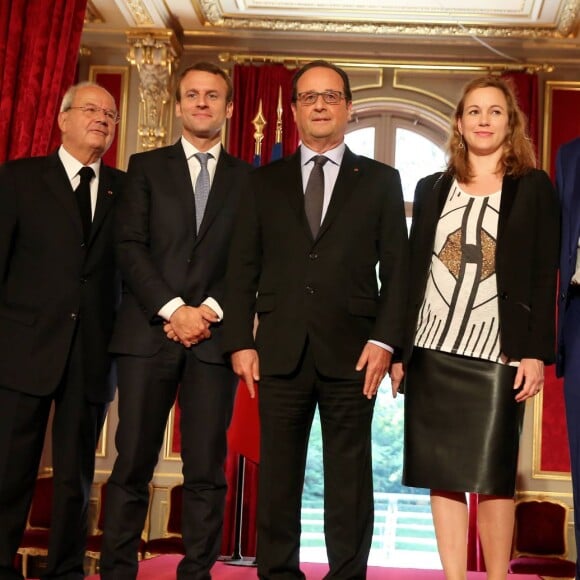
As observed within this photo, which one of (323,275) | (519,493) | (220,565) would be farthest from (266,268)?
(519,493)

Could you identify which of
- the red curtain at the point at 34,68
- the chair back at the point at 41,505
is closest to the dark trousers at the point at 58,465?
the red curtain at the point at 34,68

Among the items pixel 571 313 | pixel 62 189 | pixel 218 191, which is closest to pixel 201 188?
pixel 218 191

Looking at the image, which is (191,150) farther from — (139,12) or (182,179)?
(139,12)

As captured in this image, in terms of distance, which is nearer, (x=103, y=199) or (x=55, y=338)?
(x=55, y=338)

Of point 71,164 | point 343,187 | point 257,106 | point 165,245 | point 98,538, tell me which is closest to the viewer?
point 343,187

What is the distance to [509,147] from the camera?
8.98 ft

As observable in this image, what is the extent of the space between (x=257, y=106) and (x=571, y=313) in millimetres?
4542

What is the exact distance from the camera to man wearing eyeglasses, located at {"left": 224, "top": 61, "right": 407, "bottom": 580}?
2.63m

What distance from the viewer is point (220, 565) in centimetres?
354

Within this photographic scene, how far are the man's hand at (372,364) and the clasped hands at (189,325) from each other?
0.49m

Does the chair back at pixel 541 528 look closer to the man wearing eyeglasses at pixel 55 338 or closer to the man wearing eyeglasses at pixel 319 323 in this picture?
the man wearing eyeglasses at pixel 319 323

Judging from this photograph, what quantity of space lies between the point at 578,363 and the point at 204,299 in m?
1.15

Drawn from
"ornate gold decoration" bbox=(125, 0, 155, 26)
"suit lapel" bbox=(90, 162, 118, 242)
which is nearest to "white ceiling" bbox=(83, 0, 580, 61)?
"ornate gold decoration" bbox=(125, 0, 155, 26)

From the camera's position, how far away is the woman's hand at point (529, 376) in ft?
8.41
